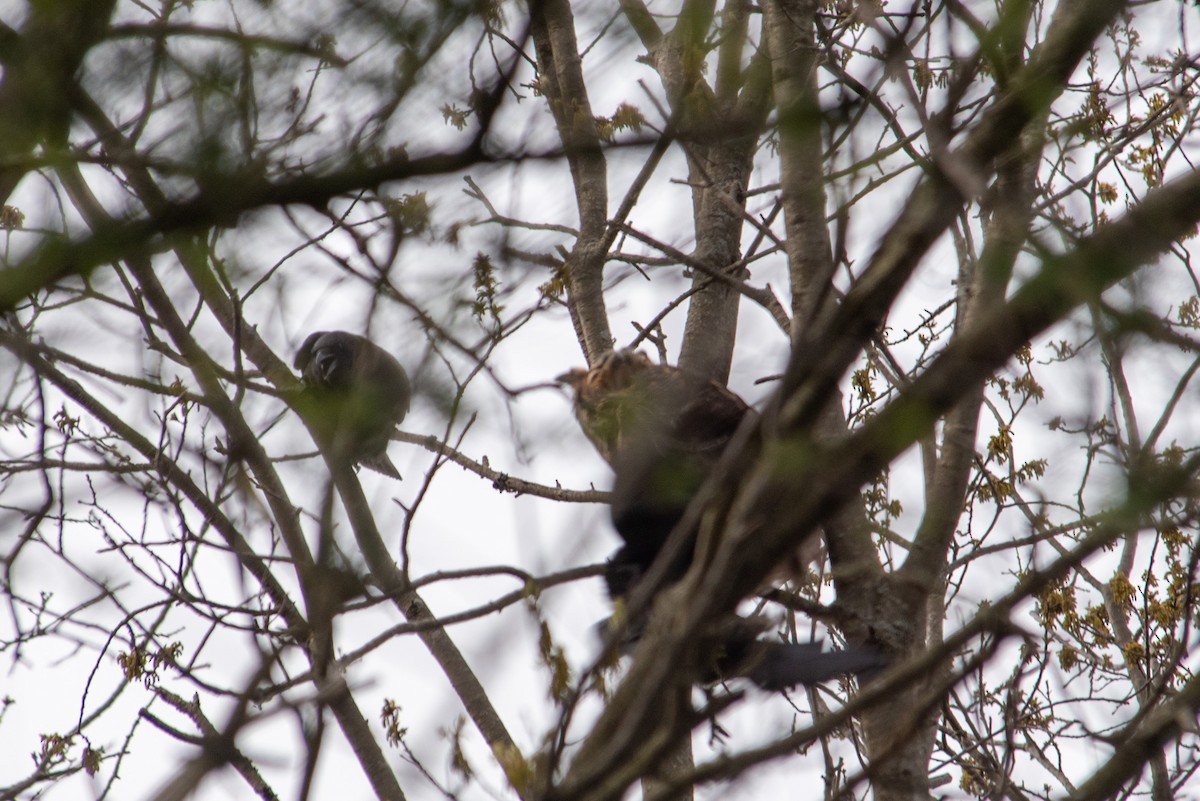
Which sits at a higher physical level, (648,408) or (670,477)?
(648,408)

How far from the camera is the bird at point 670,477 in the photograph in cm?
293

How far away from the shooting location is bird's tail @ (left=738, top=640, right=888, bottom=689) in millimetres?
3145

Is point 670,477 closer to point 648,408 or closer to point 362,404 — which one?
point 648,408

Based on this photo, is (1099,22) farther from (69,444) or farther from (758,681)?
(69,444)

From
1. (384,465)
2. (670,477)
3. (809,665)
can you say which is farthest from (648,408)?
(384,465)

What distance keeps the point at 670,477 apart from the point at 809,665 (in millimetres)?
722

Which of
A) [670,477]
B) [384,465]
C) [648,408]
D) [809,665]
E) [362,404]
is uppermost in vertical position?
[384,465]

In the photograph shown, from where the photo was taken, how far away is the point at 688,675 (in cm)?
195

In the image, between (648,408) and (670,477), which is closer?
(670,477)

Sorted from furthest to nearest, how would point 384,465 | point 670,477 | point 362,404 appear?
point 384,465, point 670,477, point 362,404

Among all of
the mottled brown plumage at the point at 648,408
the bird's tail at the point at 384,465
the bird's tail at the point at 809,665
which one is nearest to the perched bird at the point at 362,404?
the mottled brown plumage at the point at 648,408

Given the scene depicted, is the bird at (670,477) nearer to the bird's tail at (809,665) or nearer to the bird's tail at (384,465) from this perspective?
the bird's tail at (809,665)

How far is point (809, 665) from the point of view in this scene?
3170 mm

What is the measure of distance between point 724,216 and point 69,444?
2647 millimetres
